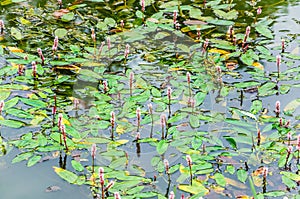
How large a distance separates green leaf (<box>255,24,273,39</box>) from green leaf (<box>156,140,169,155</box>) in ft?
4.29

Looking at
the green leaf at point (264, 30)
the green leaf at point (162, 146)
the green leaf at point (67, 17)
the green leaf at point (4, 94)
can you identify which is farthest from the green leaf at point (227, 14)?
the green leaf at point (4, 94)

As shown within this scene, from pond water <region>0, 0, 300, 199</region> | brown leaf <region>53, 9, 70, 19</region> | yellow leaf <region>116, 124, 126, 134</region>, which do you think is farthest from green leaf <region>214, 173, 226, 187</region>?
brown leaf <region>53, 9, 70, 19</region>

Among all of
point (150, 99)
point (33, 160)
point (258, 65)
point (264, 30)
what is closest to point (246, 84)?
point (258, 65)

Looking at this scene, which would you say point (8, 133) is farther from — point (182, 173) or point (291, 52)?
point (291, 52)

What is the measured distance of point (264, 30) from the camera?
141 inches

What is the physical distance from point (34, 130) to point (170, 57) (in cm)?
102

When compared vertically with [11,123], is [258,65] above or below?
above

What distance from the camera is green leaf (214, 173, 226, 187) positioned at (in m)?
2.38

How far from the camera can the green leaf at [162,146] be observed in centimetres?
252

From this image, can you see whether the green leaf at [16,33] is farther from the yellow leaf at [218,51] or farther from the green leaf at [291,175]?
the green leaf at [291,175]

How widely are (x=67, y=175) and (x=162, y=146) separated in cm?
44

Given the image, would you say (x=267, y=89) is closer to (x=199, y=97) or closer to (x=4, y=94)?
(x=199, y=97)

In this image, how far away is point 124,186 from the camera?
7.65 feet

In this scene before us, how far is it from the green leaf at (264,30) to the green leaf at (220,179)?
1389 mm
